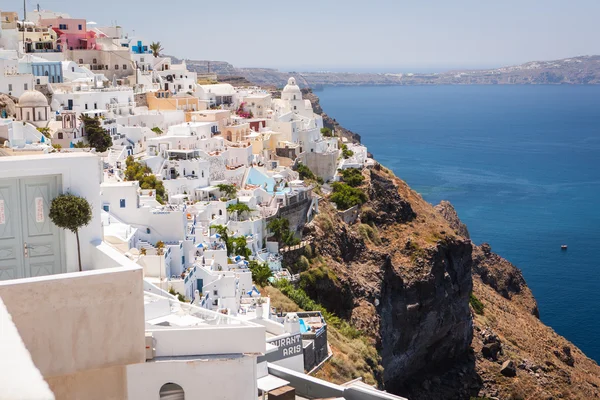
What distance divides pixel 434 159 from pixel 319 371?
7890 cm

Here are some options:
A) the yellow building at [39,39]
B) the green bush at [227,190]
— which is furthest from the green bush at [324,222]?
the yellow building at [39,39]

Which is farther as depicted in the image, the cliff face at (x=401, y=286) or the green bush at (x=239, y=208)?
the cliff face at (x=401, y=286)

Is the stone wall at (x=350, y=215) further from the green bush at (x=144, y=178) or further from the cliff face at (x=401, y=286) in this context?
the green bush at (x=144, y=178)

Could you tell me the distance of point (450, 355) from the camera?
39.7m

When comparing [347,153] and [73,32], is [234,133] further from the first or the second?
[73,32]

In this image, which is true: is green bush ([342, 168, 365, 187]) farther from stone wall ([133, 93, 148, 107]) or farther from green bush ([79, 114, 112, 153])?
green bush ([79, 114, 112, 153])

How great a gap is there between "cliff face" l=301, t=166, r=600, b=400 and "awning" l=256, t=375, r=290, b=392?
71.6 ft

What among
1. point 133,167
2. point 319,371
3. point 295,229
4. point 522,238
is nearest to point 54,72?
point 133,167

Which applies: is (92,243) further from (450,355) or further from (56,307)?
(450,355)

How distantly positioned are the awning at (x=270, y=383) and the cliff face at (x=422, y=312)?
21829 millimetres

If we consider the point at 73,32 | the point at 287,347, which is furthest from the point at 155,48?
the point at 287,347

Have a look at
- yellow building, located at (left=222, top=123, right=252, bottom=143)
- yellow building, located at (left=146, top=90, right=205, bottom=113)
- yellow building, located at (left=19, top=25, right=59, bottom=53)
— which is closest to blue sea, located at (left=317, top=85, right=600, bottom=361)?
yellow building, located at (left=222, top=123, right=252, bottom=143)

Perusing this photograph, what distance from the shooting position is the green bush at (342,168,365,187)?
4212 cm

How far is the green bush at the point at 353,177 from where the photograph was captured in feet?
138
